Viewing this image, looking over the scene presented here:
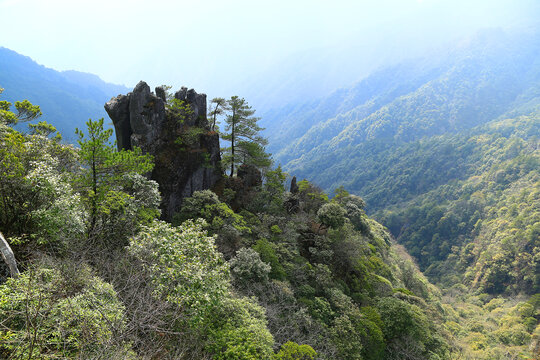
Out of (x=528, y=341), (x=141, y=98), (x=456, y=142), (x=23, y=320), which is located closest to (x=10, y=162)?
(x=23, y=320)

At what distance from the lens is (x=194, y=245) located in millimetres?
12547

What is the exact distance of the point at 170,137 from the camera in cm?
2725

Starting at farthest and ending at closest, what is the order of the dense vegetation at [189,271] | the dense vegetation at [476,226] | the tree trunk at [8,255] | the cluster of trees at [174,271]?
the dense vegetation at [476,226] → the dense vegetation at [189,271] → the tree trunk at [8,255] → the cluster of trees at [174,271]

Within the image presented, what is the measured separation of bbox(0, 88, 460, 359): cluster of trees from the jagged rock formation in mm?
4115

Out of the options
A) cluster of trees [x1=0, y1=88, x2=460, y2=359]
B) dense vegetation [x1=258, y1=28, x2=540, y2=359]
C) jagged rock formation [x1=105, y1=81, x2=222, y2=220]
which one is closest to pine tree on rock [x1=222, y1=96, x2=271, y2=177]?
jagged rock formation [x1=105, y1=81, x2=222, y2=220]

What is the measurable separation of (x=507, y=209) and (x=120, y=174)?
139 metres

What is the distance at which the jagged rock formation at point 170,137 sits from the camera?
25312mm

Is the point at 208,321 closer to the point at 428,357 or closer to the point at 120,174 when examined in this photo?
the point at 120,174

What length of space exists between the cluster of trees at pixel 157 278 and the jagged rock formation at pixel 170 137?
4.12 m

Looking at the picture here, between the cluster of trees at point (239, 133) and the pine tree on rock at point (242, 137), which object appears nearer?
the cluster of trees at point (239, 133)

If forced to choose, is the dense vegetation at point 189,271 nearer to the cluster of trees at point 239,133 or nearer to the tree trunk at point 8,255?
the cluster of trees at point 239,133

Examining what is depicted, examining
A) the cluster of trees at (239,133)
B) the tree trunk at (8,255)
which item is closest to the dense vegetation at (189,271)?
the cluster of trees at (239,133)

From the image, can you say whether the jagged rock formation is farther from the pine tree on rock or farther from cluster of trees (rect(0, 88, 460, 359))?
cluster of trees (rect(0, 88, 460, 359))

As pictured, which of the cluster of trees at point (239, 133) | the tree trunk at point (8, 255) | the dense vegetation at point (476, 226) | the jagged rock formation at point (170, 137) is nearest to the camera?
the tree trunk at point (8, 255)
